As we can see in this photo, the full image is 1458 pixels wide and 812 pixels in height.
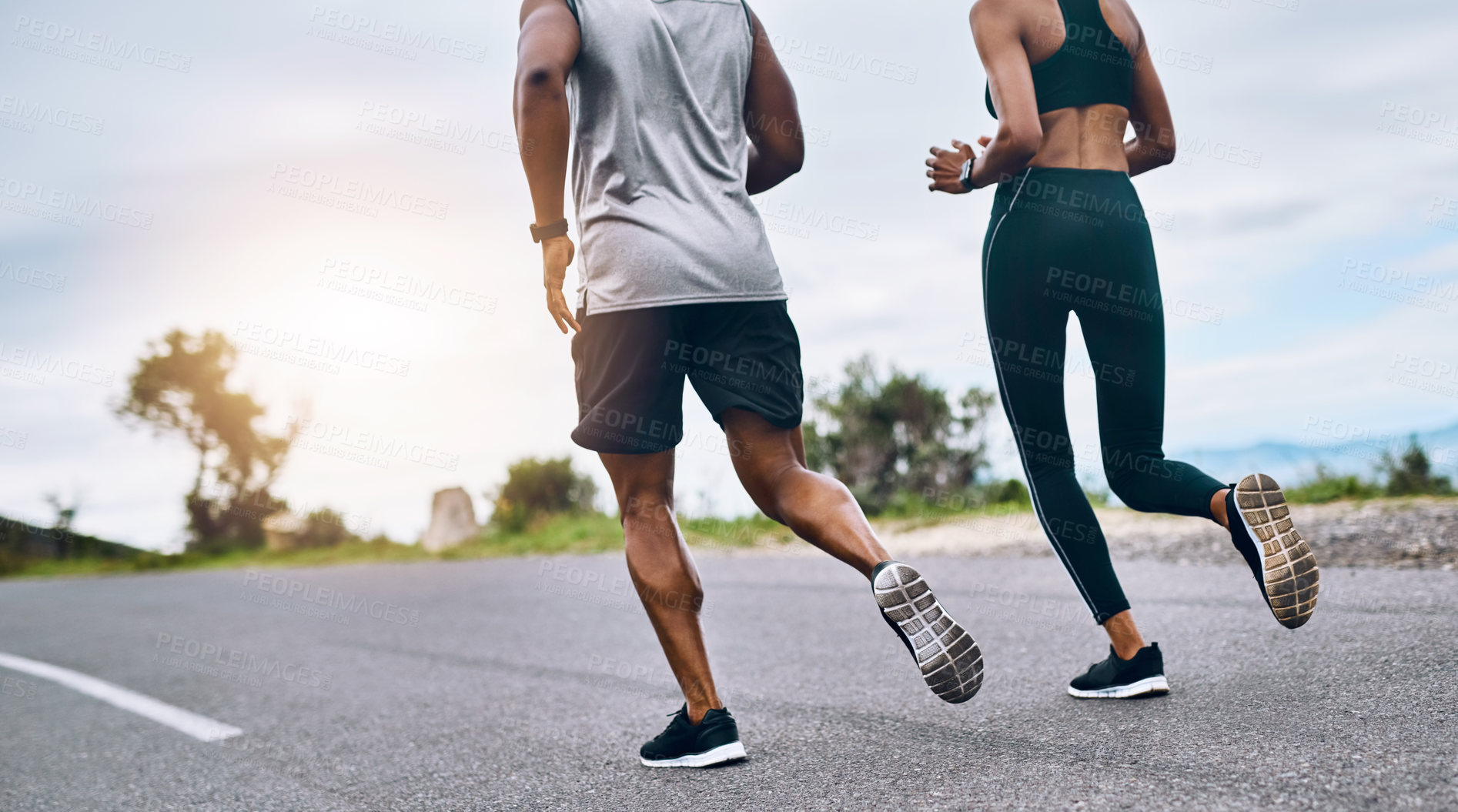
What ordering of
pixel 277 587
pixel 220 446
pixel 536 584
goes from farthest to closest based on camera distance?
pixel 220 446
pixel 277 587
pixel 536 584

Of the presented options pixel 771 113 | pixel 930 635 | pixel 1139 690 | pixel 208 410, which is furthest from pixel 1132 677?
pixel 208 410

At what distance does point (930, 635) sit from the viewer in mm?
2129

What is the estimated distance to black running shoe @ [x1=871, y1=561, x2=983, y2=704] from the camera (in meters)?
2.12

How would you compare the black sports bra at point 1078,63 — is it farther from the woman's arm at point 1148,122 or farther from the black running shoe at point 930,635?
the black running shoe at point 930,635

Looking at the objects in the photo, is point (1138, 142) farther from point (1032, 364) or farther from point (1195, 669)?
point (1195, 669)

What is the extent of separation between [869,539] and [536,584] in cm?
603

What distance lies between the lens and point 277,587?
11.2 m

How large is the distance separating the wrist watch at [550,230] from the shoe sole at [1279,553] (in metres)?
1.73

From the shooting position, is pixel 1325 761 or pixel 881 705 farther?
pixel 881 705

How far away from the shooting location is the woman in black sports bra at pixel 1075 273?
2666mm

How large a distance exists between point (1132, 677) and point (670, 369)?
4.94 feet

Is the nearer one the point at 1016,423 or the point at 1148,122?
the point at 1016,423

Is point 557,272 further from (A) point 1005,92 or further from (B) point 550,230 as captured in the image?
(A) point 1005,92

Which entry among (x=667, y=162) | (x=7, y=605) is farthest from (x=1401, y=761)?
(x=7, y=605)
